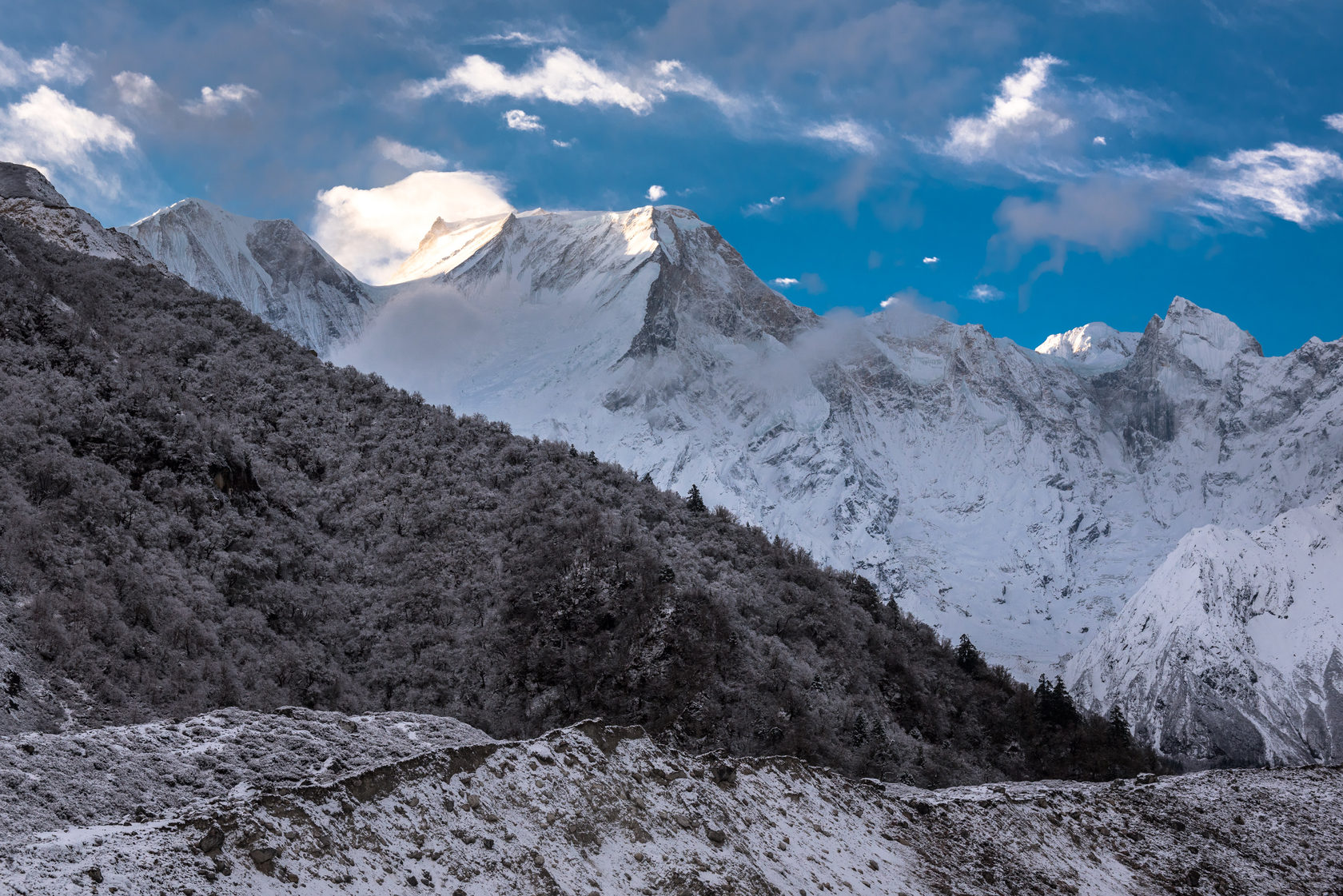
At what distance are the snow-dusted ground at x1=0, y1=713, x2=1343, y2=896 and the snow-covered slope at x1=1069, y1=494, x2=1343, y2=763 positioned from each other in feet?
469

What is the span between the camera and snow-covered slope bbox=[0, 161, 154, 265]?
215ft

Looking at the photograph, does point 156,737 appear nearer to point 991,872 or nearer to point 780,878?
point 780,878

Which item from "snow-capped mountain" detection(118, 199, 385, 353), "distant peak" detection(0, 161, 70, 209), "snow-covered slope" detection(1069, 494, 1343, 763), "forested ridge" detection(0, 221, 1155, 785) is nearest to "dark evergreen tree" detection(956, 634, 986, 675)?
"forested ridge" detection(0, 221, 1155, 785)

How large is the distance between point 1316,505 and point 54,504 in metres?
218

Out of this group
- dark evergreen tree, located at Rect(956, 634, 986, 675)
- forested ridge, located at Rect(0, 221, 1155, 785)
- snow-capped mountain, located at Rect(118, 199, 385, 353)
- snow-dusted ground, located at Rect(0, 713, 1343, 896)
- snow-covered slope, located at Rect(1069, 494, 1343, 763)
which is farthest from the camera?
snow-capped mountain, located at Rect(118, 199, 385, 353)

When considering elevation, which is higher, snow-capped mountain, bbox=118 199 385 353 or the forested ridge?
snow-capped mountain, bbox=118 199 385 353

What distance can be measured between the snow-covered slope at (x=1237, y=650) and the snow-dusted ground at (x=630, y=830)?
469 feet

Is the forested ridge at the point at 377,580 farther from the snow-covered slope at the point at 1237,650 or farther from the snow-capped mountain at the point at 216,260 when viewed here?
the snow-capped mountain at the point at 216,260

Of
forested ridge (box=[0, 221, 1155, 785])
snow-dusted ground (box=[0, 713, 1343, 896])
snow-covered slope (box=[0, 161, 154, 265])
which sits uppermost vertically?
snow-covered slope (box=[0, 161, 154, 265])

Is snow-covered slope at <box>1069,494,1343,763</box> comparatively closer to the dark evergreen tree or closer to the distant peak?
the dark evergreen tree

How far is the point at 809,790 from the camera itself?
63.8ft

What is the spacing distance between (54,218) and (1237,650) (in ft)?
584

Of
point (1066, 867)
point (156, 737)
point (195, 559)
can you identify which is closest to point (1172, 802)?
point (1066, 867)

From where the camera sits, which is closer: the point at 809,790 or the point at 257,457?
the point at 809,790
